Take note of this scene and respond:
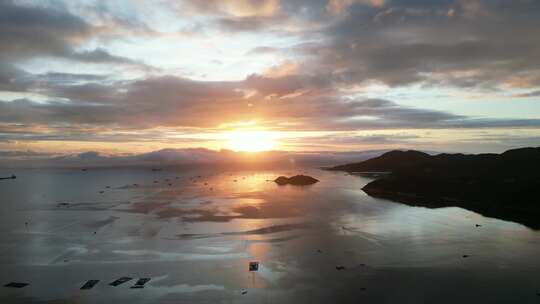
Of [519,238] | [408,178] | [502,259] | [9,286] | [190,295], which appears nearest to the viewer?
[190,295]

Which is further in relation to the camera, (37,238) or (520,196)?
(520,196)

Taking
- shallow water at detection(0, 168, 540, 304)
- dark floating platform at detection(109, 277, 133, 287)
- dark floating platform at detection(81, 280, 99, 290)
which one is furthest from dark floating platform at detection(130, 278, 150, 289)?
dark floating platform at detection(81, 280, 99, 290)

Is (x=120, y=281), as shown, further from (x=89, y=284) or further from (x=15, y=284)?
(x=15, y=284)

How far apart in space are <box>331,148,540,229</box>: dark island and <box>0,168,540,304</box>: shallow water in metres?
10.7

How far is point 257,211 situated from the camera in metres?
70.6

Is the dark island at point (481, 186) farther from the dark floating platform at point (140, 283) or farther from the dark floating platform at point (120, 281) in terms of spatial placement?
the dark floating platform at point (120, 281)

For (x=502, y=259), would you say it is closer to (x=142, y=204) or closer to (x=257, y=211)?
(x=257, y=211)

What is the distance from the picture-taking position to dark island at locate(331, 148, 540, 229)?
69500 millimetres

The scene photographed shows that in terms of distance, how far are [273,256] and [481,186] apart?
70199mm

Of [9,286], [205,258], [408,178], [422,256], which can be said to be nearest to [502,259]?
[422,256]

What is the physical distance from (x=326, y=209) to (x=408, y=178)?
4494 cm

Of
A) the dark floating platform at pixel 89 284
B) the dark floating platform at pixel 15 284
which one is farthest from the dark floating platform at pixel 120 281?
the dark floating platform at pixel 15 284

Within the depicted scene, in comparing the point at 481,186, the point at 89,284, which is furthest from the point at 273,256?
the point at 481,186

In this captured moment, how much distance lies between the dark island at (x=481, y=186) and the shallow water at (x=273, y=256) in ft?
35.2
